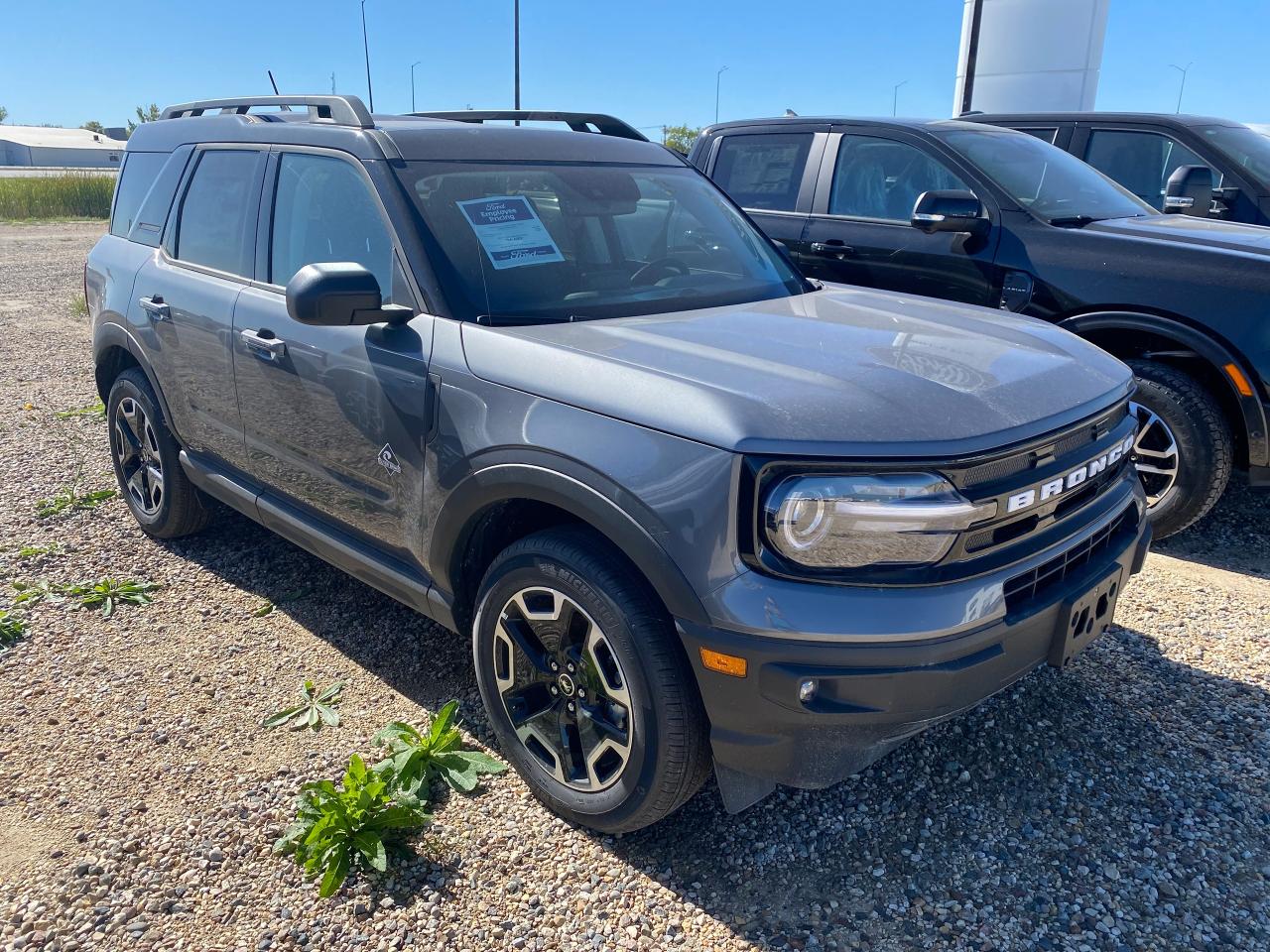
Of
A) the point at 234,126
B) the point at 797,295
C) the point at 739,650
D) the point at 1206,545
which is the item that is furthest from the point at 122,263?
the point at 1206,545

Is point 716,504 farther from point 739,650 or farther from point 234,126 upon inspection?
point 234,126

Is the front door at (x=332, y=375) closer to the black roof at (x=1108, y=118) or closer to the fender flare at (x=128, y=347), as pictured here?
the fender flare at (x=128, y=347)

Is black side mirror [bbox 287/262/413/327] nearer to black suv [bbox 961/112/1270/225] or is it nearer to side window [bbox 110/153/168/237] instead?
side window [bbox 110/153/168/237]

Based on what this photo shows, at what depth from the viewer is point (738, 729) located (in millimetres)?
2176

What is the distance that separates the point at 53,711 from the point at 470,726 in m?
1.42

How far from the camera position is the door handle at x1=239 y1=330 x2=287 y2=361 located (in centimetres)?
326

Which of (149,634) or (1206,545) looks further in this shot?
(1206,545)

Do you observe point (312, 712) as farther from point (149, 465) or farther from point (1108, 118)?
point (1108, 118)

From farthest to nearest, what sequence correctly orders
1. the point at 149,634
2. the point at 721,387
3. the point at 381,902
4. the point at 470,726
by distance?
1. the point at 149,634
2. the point at 470,726
3. the point at 381,902
4. the point at 721,387

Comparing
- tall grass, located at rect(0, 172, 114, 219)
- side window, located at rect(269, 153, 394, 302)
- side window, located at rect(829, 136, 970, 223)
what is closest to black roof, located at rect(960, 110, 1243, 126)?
side window, located at rect(829, 136, 970, 223)

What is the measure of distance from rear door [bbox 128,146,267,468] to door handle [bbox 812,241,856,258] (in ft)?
10.4

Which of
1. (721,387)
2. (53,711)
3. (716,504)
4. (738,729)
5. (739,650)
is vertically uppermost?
(721,387)

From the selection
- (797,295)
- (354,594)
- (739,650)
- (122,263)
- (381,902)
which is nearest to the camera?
(739,650)

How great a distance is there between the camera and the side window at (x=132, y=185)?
4367 millimetres
